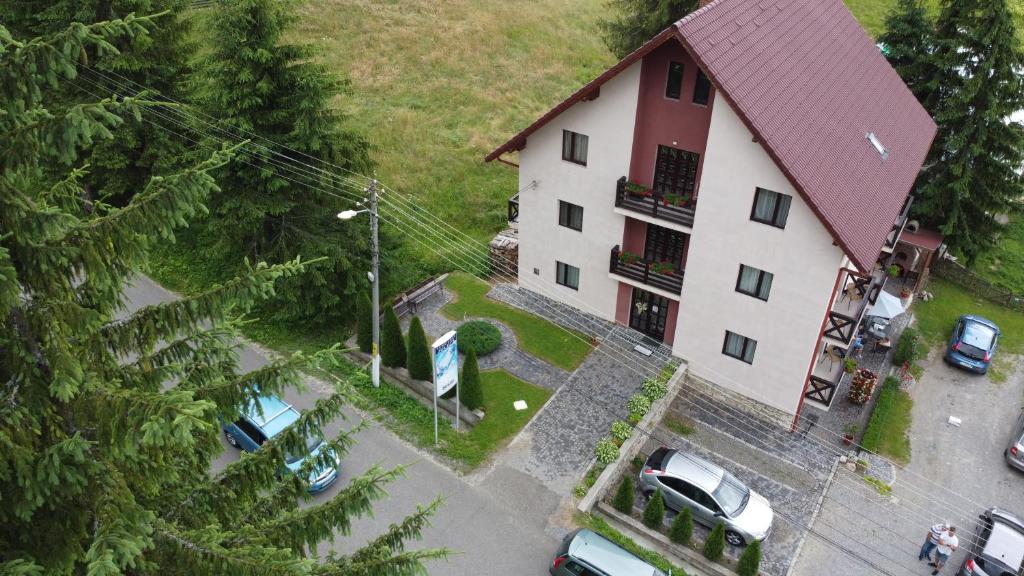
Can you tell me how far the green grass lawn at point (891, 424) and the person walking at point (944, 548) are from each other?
417 cm

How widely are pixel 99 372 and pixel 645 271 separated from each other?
1966 centimetres

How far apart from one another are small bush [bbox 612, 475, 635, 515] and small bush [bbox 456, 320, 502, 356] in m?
7.83

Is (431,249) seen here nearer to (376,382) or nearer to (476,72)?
(376,382)

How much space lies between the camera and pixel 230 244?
2762 cm

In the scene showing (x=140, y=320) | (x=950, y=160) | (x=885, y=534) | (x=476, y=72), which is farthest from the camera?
(x=476, y=72)

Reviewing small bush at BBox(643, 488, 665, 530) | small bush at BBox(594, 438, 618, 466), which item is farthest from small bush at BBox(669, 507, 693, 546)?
small bush at BBox(594, 438, 618, 466)

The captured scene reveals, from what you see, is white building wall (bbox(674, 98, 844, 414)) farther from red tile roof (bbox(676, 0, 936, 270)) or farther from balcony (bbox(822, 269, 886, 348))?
balcony (bbox(822, 269, 886, 348))

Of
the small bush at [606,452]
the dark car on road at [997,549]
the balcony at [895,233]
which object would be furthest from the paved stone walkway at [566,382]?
the dark car on road at [997,549]

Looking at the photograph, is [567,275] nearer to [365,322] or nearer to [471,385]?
[471,385]

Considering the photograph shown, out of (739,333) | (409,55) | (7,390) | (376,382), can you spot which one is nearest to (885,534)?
(739,333)

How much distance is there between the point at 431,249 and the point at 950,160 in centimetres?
2275

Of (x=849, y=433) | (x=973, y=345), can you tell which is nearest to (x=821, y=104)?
(x=849, y=433)

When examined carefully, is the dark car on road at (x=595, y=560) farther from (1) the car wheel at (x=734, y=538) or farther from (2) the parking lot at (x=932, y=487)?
(2) the parking lot at (x=932, y=487)

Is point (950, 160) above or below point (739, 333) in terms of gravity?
above
